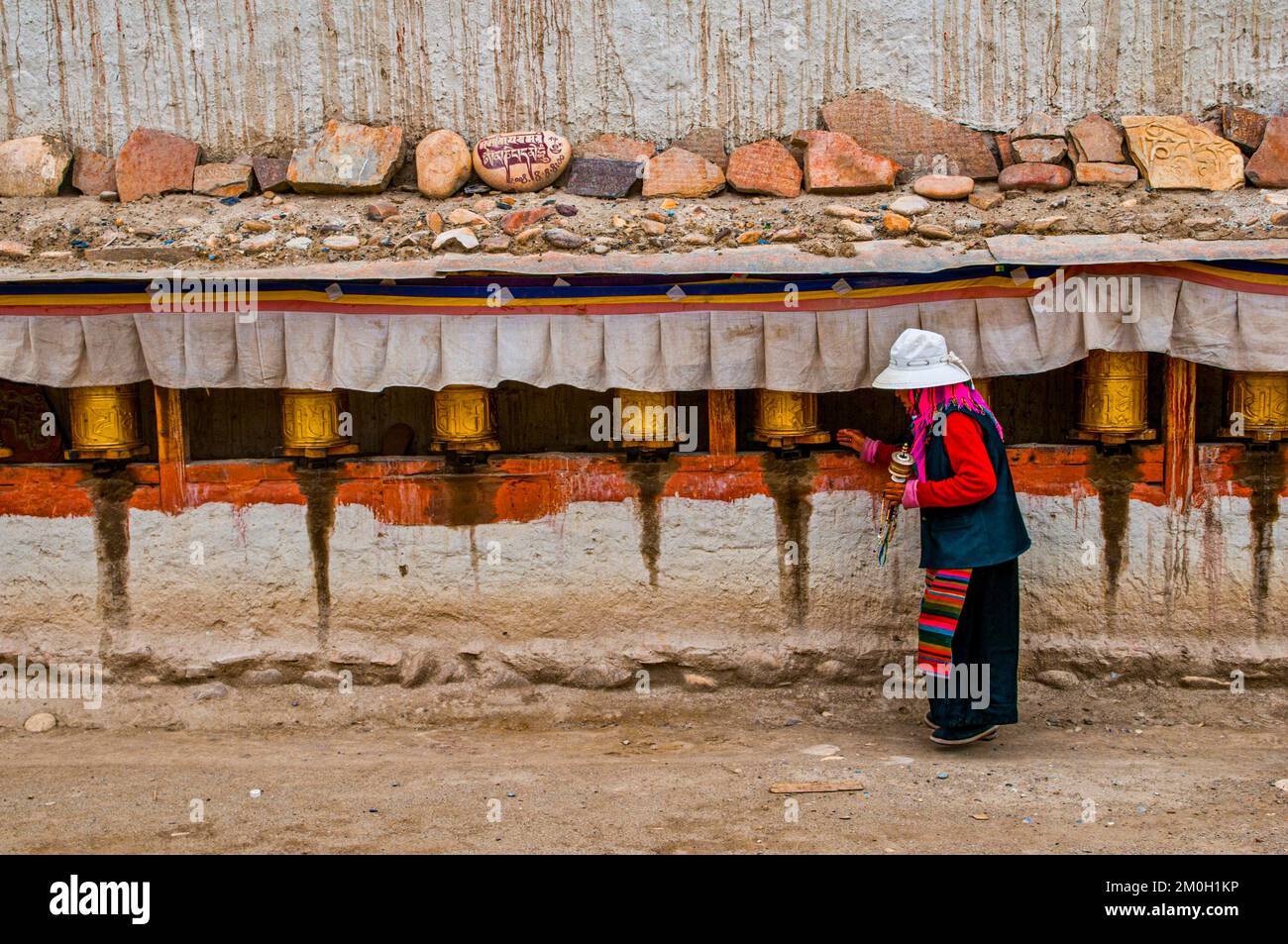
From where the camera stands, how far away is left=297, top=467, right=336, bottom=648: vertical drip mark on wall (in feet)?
20.2

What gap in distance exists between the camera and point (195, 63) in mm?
7117

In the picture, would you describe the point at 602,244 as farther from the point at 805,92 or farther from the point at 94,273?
the point at 94,273

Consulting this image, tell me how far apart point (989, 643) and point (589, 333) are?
2105mm

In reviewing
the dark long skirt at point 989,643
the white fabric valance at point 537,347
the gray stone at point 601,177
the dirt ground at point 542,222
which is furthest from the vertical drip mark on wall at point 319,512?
the dark long skirt at point 989,643

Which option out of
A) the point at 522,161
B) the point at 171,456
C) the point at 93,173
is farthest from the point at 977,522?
the point at 93,173

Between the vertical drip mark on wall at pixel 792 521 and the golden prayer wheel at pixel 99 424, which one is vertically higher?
the golden prayer wheel at pixel 99 424

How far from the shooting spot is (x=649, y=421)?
238 inches

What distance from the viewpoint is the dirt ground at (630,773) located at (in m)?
4.60

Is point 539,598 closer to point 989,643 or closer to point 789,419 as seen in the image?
point 789,419

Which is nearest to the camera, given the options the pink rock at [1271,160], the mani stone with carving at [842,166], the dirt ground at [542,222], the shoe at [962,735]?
the shoe at [962,735]

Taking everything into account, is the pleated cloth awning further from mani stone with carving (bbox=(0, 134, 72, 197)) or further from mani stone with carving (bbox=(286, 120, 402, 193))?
mani stone with carving (bbox=(0, 134, 72, 197))

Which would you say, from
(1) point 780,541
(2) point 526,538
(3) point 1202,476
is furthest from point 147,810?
(3) point 1202,476

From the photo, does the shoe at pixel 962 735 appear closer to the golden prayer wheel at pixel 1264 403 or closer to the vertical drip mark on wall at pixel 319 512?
the golden prayer wheel at pixel 1264 403

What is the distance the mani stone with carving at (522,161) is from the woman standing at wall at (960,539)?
2251mm
